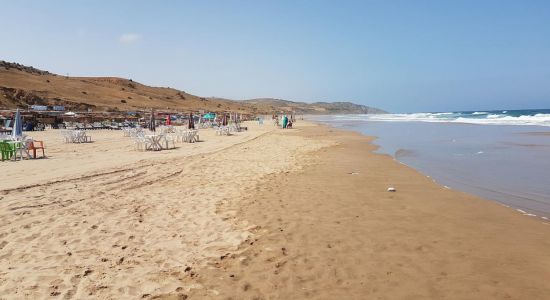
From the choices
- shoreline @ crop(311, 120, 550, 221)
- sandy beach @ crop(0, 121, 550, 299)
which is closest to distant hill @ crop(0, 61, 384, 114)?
sandy beach @ crop(0, 121, 550, 299)

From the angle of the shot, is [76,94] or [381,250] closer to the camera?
[381,250]

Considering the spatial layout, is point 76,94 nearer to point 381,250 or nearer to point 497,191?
point 497,191

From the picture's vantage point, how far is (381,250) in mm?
4434

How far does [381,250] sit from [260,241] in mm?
1412

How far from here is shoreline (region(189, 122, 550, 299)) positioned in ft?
11.4

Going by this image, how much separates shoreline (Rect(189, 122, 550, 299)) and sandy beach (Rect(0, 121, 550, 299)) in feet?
0.06

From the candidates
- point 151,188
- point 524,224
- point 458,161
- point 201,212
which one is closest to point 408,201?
point 524,224

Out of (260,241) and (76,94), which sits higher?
(76,94)

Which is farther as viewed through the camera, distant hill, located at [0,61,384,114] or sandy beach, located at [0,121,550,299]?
distant hill, located at [0,61,384,114]

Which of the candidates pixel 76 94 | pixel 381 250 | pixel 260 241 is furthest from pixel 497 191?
pixel 76 94

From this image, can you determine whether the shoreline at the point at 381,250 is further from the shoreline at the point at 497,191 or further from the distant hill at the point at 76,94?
the distant hill at the point at 76,94

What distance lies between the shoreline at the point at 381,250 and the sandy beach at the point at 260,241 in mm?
18

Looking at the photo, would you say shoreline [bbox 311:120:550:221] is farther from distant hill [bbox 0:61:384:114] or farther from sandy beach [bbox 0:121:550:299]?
distant hill [bbox 0:61:384:114]

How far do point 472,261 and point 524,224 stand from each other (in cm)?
195
